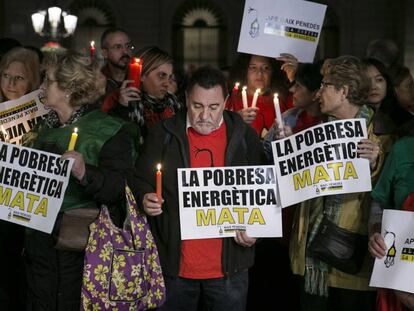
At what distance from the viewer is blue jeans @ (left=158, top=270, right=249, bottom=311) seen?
379 centimetres

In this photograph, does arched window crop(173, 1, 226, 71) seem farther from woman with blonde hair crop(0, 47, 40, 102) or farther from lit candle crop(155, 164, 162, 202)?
lit candle crop(155, 164, 162, 202)

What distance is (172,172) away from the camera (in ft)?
12.5

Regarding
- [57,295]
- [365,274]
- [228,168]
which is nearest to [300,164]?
[228,168]

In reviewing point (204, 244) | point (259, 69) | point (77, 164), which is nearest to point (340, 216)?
point (204, 244)

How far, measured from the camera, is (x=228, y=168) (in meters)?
3.76

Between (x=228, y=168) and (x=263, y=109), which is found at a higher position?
(x=263, y=109)

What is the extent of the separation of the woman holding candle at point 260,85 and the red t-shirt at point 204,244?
1386mm

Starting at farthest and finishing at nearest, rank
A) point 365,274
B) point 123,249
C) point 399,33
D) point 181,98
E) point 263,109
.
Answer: point 399,33, point 181,98, point 263,109, point 365,274, point 123,249

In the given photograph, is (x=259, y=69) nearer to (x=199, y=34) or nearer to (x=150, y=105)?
(x=150, y=105)

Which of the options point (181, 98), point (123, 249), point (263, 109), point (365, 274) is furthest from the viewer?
point (181, 98)

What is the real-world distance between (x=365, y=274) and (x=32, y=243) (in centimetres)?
167

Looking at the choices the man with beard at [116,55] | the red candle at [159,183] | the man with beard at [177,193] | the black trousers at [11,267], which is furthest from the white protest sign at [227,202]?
the man with beard at [116,55]

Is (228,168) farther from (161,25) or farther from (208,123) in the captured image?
(161,25)

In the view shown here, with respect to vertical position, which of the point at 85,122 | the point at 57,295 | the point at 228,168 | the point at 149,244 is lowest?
the point at 57,295
